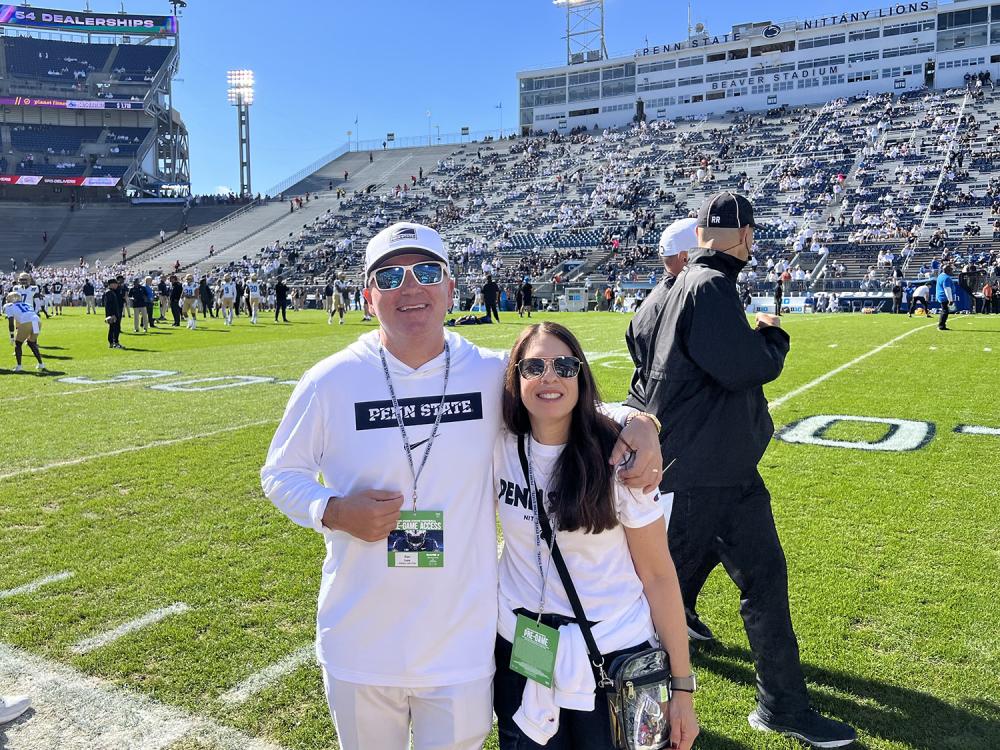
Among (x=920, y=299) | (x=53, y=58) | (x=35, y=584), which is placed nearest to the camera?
(x=35, y=584)

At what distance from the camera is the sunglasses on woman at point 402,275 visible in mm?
2086

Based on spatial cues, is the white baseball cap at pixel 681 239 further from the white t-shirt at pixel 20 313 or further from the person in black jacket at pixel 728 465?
the white t-shirt at pixel 20 313

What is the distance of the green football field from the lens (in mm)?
3104

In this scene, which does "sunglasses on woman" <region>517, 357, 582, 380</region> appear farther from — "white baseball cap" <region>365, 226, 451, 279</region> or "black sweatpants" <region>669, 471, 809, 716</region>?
"black sweatpants" <region>669, 471, 809, 716</region>

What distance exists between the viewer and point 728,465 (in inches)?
118

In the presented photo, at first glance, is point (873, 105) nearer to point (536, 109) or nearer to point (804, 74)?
point (804, 74)

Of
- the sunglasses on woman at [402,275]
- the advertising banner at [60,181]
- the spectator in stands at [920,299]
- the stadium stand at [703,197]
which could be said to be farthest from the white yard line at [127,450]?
the advertising banner at [60,181]

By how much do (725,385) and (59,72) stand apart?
90.0 metres

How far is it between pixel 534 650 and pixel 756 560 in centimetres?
139

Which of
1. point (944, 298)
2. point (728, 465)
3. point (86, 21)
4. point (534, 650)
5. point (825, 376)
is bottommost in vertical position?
point (825, 376)

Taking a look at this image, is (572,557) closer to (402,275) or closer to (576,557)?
(576,557)

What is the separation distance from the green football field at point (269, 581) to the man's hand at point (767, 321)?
1.60 meters

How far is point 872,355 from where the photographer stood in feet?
48.6

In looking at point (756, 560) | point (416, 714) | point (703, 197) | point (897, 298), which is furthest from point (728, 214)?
point (703, 197)
